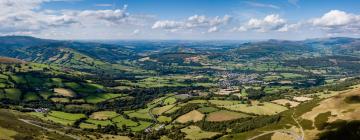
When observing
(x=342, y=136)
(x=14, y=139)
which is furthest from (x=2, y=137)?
(x=342, y=136)

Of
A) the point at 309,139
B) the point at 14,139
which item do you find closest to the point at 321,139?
the point at 309,139

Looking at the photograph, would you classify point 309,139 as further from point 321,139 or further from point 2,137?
point 2,137

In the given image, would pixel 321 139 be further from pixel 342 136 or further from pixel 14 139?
pixel 14 139

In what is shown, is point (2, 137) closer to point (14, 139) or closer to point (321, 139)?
point (14, 139)

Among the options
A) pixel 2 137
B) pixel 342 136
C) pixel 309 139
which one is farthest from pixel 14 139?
pixel 342 136

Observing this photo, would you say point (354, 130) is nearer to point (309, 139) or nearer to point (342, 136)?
point (342, 136)

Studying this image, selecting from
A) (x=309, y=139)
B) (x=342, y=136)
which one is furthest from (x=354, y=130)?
(x=309, y=139)
